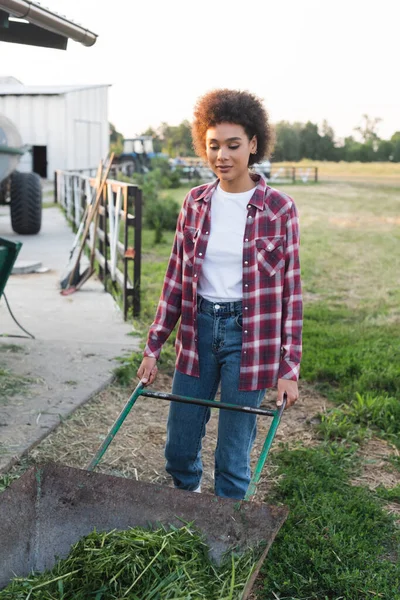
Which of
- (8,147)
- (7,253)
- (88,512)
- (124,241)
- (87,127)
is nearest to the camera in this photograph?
(88,512)

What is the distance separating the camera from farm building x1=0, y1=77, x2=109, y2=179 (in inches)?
1046

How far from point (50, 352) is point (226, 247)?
3.24 meters

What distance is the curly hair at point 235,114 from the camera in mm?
2730

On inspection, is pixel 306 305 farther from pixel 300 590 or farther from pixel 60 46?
pixel 300 590

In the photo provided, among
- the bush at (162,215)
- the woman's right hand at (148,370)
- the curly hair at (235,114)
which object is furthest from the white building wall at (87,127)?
the woman's right hand at (148,370)

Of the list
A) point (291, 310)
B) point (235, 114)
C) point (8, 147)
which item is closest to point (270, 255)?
point (291, 310)

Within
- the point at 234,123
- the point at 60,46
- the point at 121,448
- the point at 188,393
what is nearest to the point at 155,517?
the point at 188,393

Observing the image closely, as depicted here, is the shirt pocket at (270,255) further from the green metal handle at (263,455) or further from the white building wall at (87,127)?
the white building wall at (87,127)

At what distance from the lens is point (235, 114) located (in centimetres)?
273

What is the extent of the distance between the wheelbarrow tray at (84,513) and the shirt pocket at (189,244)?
2.83ft

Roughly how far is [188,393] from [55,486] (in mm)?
685

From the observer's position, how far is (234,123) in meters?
2.73

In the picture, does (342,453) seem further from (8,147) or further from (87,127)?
(87,127)

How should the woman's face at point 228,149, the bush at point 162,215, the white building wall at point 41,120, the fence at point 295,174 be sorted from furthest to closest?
1. the fence at point 295,174
2. the white building wall at point 41,120
3. the bush at point 162,215
4. the woman's face at point 228,149
